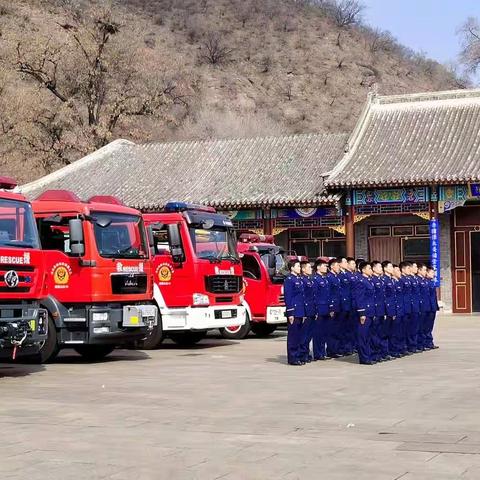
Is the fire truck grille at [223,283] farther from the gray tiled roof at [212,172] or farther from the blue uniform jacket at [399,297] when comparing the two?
the gray tiled roof at [212,172]

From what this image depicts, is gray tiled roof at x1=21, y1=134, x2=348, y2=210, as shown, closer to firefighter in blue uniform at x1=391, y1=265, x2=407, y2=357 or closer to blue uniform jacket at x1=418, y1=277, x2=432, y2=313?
blue uniform jacket at x1=418, y1=277, x2=432, y2=313

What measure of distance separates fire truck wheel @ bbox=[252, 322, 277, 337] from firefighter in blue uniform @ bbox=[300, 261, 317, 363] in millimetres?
7263

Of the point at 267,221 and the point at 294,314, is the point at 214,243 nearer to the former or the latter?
the point at 294,314

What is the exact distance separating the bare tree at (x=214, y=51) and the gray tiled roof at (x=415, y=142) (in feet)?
176

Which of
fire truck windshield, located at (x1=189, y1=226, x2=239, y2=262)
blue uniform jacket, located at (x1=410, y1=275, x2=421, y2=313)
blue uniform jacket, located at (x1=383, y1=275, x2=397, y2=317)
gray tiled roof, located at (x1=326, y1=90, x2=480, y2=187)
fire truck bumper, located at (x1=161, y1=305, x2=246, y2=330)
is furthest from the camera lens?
gray tiled roof, located at (x1=326, y1=90, x2=480, y2=187)

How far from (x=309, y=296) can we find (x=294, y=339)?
732 millimetres

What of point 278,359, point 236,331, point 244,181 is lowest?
point 278,359

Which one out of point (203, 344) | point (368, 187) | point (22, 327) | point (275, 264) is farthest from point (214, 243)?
point (368, 187)

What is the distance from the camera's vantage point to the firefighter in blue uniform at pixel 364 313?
1522 centimetres

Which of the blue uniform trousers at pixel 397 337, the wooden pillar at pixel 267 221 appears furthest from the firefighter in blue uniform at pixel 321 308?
the wooden pillar at pixel 267 221

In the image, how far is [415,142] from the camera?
1229 inches

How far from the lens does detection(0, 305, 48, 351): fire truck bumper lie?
42.8 ft

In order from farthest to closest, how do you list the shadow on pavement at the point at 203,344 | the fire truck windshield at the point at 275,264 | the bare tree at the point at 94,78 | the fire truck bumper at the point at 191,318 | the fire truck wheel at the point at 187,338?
the bare tree at the point at 94,78 → the fire truck windshield at the point at 275,264 → the fire truck wheel at the point at 187,338 → the shadow on pavement at the point at 203,344 → the fire truck bumper at the point at 191,318

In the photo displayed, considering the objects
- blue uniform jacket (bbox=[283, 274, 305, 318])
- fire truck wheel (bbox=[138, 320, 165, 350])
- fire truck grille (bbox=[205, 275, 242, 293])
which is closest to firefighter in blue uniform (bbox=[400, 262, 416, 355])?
blue uniform jacket (bbox=[283, 274, 305, 318])
